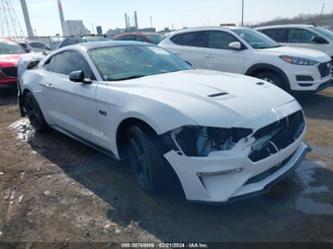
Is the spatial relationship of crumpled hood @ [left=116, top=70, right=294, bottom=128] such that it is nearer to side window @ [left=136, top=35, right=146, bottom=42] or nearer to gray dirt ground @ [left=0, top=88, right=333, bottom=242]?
gray dirt ground @ [left=0, top=88, right=333, bottom=242]

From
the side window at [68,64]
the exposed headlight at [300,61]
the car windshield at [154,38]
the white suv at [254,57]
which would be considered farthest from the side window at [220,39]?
the car windshield at [154,38]

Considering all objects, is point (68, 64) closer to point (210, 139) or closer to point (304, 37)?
point (210, 139)

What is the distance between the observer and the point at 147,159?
291 cm

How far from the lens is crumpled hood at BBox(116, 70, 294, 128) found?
8.53 feet

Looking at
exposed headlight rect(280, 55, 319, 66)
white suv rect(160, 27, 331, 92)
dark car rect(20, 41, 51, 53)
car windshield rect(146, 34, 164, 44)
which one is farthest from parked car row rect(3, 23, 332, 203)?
dark car rect(20, 41, 51, 53)

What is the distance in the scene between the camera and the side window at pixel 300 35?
890 cm

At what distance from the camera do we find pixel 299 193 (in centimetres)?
317

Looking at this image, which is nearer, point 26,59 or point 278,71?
point 278,71

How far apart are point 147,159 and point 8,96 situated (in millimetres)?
7866

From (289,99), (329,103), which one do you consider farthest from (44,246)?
(329,103)

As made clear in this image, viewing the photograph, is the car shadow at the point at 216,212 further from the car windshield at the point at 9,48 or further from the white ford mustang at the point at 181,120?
the car windshield at the point at 9,48

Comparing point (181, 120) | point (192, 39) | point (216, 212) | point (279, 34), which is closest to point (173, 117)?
point (181, 120)

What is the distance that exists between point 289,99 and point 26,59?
670cm

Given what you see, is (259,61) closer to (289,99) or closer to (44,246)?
(289,99)
